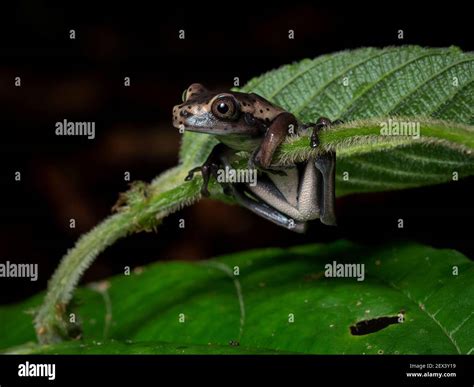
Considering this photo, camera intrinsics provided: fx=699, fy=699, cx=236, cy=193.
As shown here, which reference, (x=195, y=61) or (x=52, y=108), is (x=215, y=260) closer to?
(x=195, y=61)

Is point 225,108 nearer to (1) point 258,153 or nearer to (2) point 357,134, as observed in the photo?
(1) point 258,153

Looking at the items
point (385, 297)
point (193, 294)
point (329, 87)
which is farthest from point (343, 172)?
point (193, 294)

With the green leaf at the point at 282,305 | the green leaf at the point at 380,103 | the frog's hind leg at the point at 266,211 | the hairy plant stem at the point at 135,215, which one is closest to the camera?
the green leaf at the point at 380,103

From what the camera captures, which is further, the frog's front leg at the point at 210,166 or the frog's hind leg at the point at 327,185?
the frog's front leg at the point at 210,166

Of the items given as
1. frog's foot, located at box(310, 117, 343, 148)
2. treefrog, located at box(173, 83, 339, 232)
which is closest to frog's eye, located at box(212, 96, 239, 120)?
treefrog, located at box(173, 83, 339, 232)

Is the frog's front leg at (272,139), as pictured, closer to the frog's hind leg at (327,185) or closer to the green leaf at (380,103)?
the green leaf at (380,103)

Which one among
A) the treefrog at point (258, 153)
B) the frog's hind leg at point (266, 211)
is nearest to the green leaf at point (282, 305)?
the frog's hind leg at point (266, 211)

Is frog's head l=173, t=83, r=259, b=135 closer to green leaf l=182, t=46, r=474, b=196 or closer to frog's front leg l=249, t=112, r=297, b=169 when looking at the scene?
frog's front leg l=249, t=112, r=297, b=169

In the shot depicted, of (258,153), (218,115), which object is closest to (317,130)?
(258,153)
